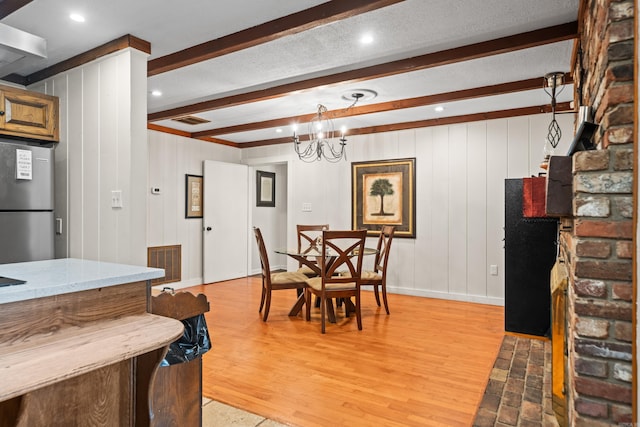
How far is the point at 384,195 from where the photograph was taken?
545 centimetres

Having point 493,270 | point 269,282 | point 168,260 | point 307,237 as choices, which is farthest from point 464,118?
point 168,260

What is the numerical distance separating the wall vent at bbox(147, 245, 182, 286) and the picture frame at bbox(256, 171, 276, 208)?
6.25 feet

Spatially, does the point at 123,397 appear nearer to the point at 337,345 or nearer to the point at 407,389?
the point at 407,389

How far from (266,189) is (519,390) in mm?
5656

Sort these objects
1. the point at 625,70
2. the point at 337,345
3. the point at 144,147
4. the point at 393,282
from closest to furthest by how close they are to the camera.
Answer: the point at 625,70 → the point at 144,147 → the point at 337,345 → the point at 393,282

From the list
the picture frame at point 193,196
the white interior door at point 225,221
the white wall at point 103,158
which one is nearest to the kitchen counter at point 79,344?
the white wall at point 103,158

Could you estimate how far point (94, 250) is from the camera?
2.84 m

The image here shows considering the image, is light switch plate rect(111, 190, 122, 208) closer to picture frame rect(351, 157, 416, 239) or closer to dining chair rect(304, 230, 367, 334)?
dining chair rect(304, 230, 367, 334)

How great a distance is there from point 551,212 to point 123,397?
6.15 feet

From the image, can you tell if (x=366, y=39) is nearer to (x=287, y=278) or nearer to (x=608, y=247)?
(x=608, y=247)

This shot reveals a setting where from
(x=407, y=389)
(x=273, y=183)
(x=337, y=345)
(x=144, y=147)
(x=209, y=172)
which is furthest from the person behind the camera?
(x=273, y=183)

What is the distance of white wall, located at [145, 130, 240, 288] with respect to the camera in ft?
17.6

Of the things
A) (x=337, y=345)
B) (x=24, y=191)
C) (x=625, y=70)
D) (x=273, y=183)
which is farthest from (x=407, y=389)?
(x=273, y=183)

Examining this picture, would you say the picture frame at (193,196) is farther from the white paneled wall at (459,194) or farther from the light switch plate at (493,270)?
the light switch plate at (493,270)
